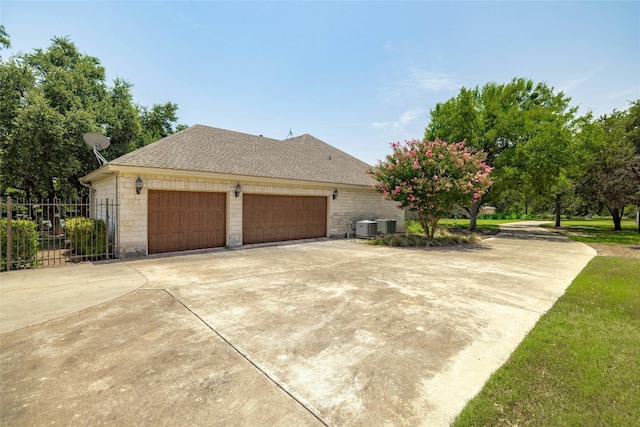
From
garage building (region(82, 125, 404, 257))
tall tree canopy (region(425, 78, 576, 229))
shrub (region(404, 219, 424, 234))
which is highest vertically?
tall tree canopy (region(425, 78, 576, 229))

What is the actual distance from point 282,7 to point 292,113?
303 inches

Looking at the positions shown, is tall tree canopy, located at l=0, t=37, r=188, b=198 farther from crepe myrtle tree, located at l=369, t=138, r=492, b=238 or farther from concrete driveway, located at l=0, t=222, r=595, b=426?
crepe myrtle tree, located at l=369, t=138, r=492, b=238

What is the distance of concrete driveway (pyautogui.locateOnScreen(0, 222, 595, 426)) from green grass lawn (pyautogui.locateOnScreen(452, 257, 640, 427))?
17 cm

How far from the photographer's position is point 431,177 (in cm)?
1214

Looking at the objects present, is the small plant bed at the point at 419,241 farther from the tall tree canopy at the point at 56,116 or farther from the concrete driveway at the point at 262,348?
the tall tree canopy at the point at 56,116

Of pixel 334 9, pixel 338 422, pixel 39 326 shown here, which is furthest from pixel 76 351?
pixel 334 9

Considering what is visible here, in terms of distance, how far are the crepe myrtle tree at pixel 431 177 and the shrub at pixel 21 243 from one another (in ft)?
39.5

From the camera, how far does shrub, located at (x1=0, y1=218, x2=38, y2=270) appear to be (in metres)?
7.12

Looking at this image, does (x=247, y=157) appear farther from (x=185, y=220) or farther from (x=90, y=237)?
(x=90, y=237)

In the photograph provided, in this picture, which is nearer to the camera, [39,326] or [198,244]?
[39,326]

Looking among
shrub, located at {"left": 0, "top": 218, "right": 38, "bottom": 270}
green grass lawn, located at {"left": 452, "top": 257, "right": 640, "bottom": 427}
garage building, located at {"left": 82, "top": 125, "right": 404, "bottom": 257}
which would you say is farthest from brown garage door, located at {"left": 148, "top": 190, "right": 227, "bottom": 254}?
green grass lawn, located at {"left": 452, "top": 257, "right": 640, "bottom": 427}

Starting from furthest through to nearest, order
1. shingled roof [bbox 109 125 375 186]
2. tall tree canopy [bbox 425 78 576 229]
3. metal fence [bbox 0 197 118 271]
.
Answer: tall tree canopy [bbox 425 78 576 229], shingled roof [bbox 109 125 375 186], metal fence [bbox 0 197 118 271]

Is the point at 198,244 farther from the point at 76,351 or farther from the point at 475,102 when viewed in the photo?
the point at 475,102

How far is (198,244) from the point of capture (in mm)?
10664
